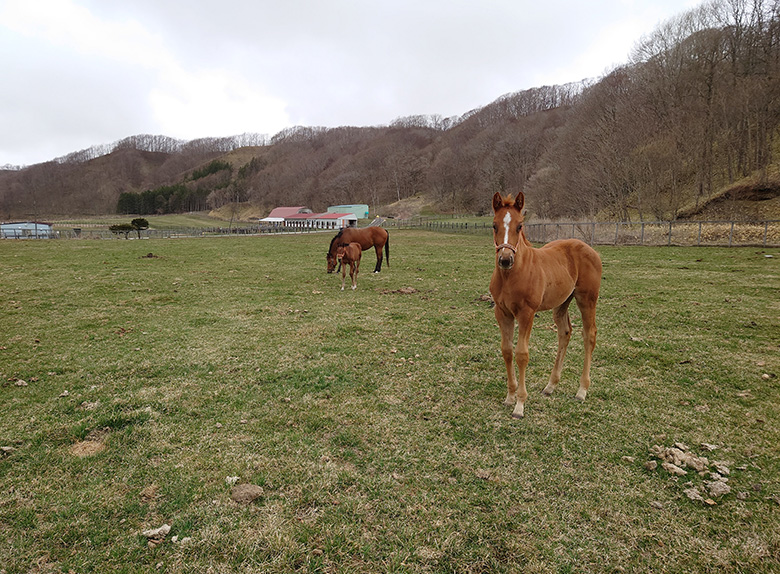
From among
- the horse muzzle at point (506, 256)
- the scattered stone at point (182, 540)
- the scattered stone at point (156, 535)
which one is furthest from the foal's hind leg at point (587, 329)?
the scattered stone at point (156, 535)

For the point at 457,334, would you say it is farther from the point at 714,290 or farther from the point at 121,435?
the point at 714,290

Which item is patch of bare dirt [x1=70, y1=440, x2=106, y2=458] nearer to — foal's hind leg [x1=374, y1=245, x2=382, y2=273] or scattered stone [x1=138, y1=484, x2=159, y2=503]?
scattered stone [x1=138, y1=484, x2=159, y2=503]

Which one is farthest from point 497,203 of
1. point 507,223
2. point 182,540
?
point 182,540

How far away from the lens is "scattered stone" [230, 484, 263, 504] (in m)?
3.46

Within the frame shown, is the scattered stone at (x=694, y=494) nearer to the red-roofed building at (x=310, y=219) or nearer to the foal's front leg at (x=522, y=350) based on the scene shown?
the foal's front leg at (x=522, y=350)

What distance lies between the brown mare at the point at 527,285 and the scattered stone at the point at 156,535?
13.2 ft

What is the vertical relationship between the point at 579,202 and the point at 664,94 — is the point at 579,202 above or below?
below

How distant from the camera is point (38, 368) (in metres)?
6.38

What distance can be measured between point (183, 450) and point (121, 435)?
94 cm

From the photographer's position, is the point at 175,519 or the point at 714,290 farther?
the point at 714,290

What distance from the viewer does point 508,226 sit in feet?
15.2

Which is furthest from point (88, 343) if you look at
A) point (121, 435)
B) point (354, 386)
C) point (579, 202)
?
point (579, 202)

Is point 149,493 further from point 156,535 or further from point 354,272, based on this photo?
point 354,272

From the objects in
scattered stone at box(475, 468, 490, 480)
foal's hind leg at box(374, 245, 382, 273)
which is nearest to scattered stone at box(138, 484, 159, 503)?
scattered stone at box(475, 468, 490, 480)
